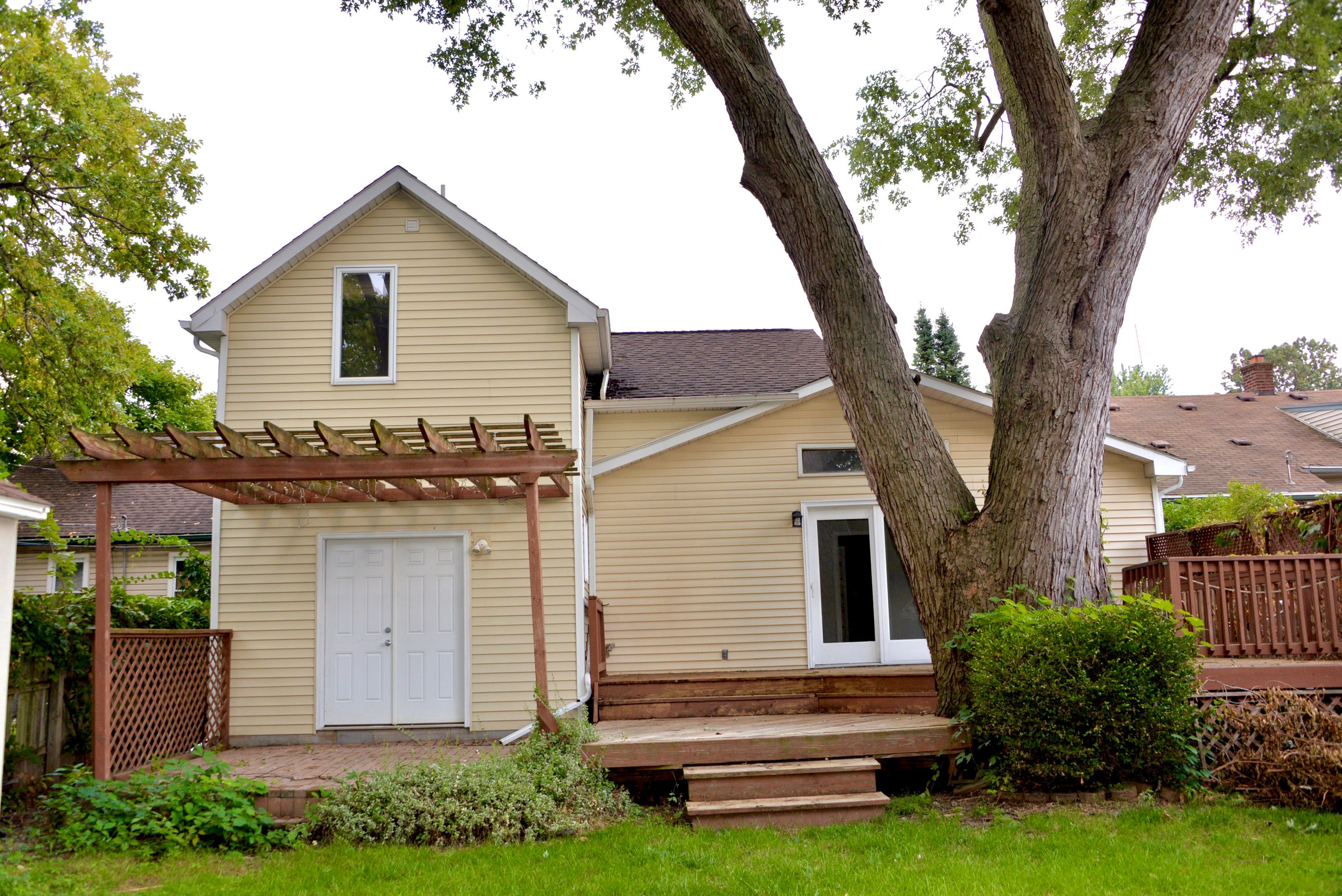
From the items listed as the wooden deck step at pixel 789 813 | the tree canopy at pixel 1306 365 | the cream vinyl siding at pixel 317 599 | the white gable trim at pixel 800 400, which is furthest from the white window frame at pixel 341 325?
the tree canopy at pixel 1306 365

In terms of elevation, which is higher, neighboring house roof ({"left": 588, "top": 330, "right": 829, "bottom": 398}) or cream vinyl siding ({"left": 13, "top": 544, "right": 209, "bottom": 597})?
neighboring house roof ({"left": 588, "top": 330, "right": 829, "bottom": 398})

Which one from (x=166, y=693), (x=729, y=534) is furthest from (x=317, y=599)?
(x=729, y=534)

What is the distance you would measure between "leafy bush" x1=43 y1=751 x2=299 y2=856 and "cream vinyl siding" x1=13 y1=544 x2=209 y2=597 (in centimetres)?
1195

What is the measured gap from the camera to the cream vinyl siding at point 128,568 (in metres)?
17.4

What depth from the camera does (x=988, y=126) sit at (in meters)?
11.0

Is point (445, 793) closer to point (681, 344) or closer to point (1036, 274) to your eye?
point (1036, 274)

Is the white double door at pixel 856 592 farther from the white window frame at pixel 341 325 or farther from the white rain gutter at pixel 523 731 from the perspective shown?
the white window frame at pixel 341 325

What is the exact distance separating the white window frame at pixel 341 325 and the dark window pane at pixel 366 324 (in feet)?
0.05

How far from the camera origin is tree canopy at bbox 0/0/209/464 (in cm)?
1149

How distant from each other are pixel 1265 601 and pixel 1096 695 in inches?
116

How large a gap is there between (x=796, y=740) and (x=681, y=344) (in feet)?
28.5

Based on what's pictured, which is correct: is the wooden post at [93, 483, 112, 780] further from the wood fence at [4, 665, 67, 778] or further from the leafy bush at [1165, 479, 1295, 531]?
the leafy bush at [1165, 479, 1295, 531]

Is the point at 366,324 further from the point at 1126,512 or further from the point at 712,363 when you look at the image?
the point at 1126,512

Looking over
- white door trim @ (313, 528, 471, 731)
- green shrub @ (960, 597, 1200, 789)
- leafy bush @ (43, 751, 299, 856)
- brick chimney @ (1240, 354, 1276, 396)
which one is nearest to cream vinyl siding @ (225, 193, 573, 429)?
white door trim @ (313, 528, 471, 731)
